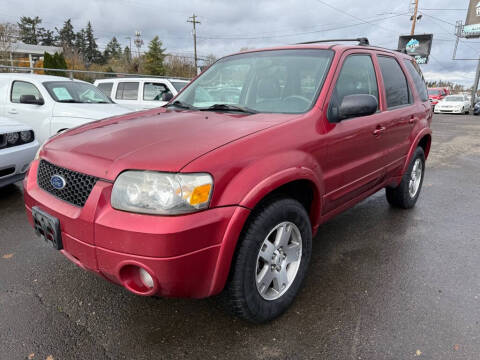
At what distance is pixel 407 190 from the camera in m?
4.27

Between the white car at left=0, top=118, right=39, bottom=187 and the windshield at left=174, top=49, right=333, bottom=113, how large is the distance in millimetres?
2451

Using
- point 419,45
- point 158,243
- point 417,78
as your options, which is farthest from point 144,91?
point 419,45

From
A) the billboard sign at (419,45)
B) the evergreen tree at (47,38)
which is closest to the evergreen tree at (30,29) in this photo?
the evergreen tree at (47,38)

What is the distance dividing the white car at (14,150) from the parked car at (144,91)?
4248 millimetres

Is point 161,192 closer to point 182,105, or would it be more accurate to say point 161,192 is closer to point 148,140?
point 148,140

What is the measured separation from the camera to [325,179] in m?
2.54

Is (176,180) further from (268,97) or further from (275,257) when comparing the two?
(268,97)

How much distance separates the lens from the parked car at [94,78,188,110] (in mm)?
8836

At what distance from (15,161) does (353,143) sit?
13.2 ft

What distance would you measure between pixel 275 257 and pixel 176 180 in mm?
909

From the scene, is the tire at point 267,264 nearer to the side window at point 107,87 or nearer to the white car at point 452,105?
the side window at point 107,87

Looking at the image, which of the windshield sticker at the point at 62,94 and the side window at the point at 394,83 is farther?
the windshield sticker at the point at 62,94

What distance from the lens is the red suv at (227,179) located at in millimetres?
1752

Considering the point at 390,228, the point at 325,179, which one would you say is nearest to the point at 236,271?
the point at 325,179
